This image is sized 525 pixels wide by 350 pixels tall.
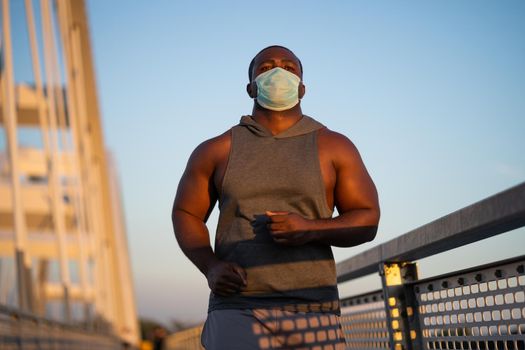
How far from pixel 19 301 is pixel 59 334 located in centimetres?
106

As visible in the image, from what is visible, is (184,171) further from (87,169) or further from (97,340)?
(87,169)

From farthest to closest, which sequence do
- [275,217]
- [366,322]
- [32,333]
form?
1. [32,333]
2. [366,322]
3. [275,217]

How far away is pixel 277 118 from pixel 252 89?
0.49 ft

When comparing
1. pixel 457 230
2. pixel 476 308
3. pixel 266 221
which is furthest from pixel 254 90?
pixel 476 308

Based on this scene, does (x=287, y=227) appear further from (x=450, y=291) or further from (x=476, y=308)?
(x=450, y=291)

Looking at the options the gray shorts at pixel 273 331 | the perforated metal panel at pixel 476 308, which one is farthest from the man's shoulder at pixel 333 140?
the perforated metal panel at pixel 476 308

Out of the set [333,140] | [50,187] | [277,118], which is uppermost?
[50,187]

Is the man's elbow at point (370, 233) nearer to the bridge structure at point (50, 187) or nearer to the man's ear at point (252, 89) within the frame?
the man's ear at point (252, 89)

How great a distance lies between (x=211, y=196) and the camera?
2721 millimetres

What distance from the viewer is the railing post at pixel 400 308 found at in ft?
11.6

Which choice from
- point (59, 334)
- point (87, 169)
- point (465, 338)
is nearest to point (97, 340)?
point (59, 334)

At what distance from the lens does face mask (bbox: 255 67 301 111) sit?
264 cm

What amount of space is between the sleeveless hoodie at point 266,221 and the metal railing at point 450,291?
0.47 m

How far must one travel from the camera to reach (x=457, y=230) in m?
2.63
